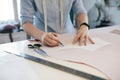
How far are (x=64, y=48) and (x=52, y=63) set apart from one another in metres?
0.21

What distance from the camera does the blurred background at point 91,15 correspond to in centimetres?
280

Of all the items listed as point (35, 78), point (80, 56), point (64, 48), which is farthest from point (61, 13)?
point (35, 78)

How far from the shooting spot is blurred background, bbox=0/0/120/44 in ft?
9.19

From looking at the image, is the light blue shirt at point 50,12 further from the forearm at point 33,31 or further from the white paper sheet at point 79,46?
the white paper sheet at point 79,46

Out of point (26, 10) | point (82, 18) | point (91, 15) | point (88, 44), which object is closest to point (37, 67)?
point (88, 44)

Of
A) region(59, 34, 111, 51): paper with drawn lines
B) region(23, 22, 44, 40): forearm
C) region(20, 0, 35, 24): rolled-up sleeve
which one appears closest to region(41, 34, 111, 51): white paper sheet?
region(59, 34, 111, 51): paper with drawn lines

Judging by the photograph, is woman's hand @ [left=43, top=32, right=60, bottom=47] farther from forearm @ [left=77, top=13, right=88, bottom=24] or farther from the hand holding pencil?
forearm @ [left=77, top=13, right=88, bottom=24]

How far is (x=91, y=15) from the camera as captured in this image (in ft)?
9.71

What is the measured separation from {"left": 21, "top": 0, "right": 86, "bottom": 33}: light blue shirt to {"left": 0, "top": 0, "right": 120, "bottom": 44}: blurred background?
143cm

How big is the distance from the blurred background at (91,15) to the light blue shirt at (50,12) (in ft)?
4.69

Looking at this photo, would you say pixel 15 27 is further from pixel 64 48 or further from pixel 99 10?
pixel 64 48

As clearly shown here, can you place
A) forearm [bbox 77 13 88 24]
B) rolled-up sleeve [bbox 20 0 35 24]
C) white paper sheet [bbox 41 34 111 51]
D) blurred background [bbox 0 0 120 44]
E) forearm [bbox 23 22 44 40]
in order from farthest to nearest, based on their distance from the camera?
1. blurred background [bbox 0 0 120 44]
2. forearm [bbox 77 13 88 24]
3. rolled-up sleeve [bbox 20 0 35 24]
4. forearm [bbox 23 22 44 40]
5. white paper sheet [bbox 41 34 111 51]

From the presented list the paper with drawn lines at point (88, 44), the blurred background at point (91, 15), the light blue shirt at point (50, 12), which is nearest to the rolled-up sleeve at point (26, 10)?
the light blue shirt at point (50, 12)

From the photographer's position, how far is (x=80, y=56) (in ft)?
3.11
